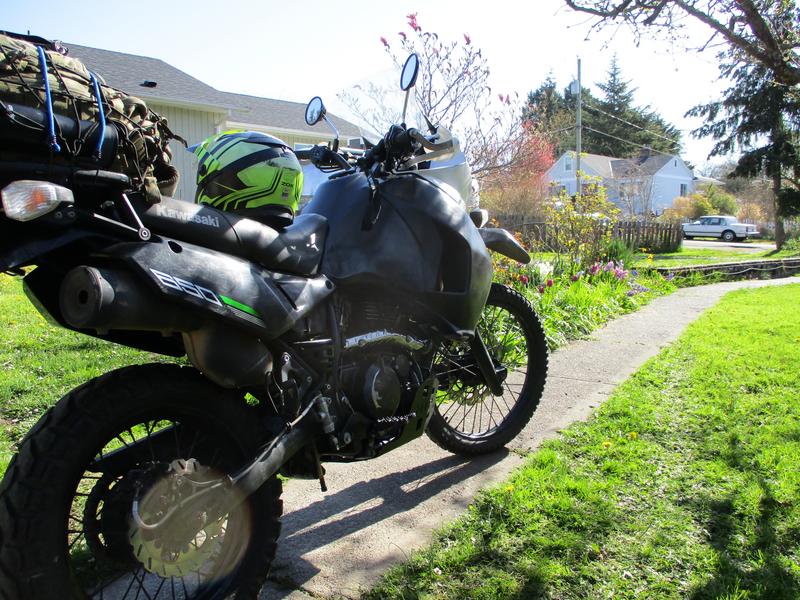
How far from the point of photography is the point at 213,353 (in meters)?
2.07

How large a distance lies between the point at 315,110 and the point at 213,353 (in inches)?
76.4

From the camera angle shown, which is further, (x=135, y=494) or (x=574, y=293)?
(x=574, y=293)

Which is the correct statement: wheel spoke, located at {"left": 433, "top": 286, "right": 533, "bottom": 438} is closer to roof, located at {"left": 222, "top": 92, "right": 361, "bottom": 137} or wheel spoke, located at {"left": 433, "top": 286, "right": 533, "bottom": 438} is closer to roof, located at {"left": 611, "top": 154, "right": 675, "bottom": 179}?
roof, located at {"left": 222, "top": 92, "right": 361, "bottom": 137}

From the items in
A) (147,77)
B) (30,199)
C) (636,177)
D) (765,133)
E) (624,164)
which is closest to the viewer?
(30,199)

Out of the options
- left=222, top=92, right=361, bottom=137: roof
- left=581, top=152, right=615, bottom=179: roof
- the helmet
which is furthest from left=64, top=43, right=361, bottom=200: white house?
left=581, top=152, right=615, bottom=179: roof

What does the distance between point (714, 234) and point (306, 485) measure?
4212 cm

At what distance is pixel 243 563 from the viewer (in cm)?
221

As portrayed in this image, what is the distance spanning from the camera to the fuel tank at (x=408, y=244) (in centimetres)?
287

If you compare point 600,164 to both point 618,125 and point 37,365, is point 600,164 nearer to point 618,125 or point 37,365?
point 618,125

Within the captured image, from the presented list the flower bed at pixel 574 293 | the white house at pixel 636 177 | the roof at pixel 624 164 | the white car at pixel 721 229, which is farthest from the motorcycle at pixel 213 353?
the white car at pixel 721 229

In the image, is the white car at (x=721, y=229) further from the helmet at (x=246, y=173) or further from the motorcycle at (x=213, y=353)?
the helmet at (x=246, y=173)

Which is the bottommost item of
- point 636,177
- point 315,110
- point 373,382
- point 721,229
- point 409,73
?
point 373,382

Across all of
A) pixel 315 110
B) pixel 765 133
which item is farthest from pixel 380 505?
pixel 765 133

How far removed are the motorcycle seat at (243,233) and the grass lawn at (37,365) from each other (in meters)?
1.84
